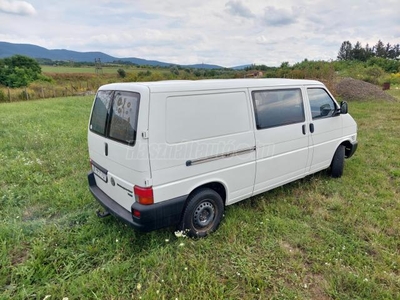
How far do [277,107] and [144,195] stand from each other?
206cm

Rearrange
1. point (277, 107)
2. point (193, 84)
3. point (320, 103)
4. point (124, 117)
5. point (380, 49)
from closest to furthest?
1. point (124, 117)
2. point (193, 84)
3. point (277, 107)
4. point (320, 103)
5. point (380, 49)

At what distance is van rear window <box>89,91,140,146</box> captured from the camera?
2.30m

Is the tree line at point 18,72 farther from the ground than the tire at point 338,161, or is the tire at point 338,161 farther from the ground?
the tree line at point 18,72

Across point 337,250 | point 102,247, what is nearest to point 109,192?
point 102,247

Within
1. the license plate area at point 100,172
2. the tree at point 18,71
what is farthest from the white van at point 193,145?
the tree at point 18,71

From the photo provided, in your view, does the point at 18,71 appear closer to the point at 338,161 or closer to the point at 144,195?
the point at 144,195

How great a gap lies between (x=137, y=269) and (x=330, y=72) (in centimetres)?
1682

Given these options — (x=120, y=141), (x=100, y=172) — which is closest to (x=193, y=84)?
(x=120, y=141)

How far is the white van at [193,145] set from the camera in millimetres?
2271

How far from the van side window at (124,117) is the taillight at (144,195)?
0.44 meters

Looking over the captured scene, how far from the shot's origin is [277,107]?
3201mm

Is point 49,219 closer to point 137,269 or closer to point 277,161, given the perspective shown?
point 137,269

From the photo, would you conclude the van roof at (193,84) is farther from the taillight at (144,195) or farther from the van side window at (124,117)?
the taillight at (144,195)

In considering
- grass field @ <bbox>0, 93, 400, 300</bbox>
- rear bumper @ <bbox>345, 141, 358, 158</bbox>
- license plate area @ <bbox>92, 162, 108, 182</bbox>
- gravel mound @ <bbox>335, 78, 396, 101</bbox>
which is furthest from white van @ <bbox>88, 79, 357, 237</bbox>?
gravel mound @ <bbox>335, 78, 396, 101</bbox>
